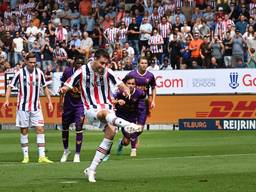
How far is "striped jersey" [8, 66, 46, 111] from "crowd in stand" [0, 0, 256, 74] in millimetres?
15529

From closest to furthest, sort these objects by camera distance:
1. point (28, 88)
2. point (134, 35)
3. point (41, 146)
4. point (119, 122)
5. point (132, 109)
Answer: point (119, 122) → point (41, 146) → point (28, 88) → point (132, 109) → point (134, 35)

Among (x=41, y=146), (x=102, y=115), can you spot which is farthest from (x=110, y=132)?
(x=41, y=146)

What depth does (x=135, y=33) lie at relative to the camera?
134ft

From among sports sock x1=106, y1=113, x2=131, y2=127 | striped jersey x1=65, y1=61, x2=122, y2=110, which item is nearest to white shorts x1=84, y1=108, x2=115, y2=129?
striped jersey x1=65, y1=61, x2=122, y2=110

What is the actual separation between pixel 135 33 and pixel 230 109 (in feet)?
26.8

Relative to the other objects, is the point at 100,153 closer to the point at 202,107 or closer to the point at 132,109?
the point at 132,109

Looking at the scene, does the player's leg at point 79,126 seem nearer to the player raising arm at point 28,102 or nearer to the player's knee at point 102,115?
the player raising arm at point 28,102

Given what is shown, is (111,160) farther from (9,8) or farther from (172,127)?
(9,8)

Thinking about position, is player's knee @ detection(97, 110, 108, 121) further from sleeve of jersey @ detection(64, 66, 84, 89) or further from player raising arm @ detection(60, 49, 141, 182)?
sleeve of jersey @ detection(64, 66, 84, 89)

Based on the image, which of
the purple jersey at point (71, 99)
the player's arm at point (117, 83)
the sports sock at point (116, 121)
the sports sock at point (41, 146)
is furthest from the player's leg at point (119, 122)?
the purple jersey at point (71, 99)

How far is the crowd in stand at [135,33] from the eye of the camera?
3812 centimetres

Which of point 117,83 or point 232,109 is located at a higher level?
point 117,83

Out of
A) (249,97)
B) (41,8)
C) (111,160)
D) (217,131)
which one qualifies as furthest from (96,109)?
(41,8)

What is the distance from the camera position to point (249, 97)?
34.2 meters
